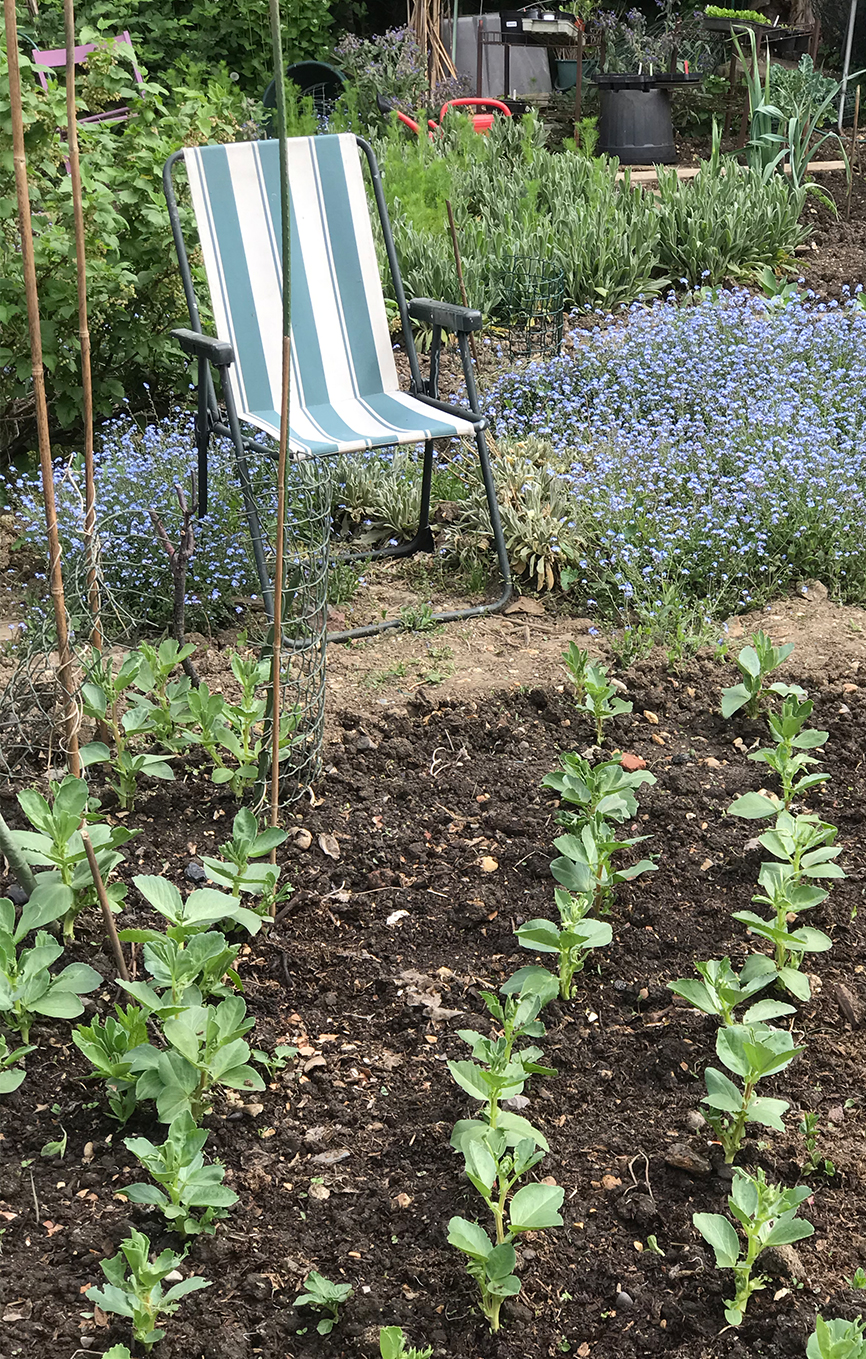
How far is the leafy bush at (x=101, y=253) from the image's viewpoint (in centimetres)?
406

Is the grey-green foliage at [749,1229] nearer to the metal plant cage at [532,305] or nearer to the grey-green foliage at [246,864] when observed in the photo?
the grey-green foliage at [246,864]

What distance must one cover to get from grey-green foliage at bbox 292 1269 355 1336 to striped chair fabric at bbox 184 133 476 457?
7.69 feet

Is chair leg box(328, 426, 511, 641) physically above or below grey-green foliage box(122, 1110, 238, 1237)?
above

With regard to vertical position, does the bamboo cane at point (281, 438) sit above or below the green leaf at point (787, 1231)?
above

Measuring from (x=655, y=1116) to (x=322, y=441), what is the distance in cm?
209

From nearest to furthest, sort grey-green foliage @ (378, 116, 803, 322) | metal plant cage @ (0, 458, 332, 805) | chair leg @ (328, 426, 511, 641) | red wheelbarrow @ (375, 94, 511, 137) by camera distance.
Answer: metal plant cage @ (0, 458, 332, 805)
chair leg @ (328, 426, 511, 641)
grey-green foliage @ (378, 116, 803, 322)
red wheelbarrow @ (375, 94, 511, 137)

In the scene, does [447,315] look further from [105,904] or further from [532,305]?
[105,904]

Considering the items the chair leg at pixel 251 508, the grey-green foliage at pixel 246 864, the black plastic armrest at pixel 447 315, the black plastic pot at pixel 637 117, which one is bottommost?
the grey-green foliage at pixel 246 864

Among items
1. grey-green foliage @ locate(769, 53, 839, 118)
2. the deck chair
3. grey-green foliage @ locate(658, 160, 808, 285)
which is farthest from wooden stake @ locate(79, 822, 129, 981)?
grey-green foliage @ locate(769, 53, 839, 118)

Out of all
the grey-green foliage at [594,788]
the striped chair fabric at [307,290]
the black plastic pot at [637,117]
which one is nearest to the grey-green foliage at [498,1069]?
the grey-green foliage at [594,788]

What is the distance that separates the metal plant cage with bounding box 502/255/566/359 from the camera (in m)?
5.30

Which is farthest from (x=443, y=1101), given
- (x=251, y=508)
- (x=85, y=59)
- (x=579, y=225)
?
(x=579, y=225)

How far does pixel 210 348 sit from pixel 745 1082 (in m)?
2.33

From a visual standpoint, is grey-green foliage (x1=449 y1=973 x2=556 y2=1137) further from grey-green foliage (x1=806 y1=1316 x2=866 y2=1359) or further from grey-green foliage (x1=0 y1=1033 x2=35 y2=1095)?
grey-green foliage (x1=0 y1=1033 x2=35 y2=1095)
